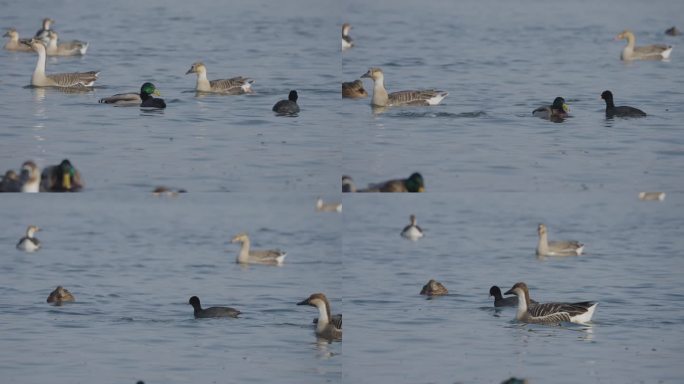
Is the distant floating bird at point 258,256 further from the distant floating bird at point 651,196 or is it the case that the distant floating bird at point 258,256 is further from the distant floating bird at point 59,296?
the distant floating bird at point 651,196

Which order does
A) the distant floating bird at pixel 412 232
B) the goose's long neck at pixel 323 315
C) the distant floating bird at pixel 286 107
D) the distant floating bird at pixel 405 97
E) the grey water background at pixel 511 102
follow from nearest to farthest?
1. the goose's long neck at pixel 323 315
2. the grey water background at pixel 511 102
3. the distant floating bird at pixel 286 107
4. the distant floating bird at pixel 405 97
5. the distant floating bird at pixel 412 232

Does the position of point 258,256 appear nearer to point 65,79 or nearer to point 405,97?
point 405,97

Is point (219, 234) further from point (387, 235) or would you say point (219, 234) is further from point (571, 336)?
point (571, 336)

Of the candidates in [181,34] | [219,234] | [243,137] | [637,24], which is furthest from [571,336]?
[637,24]

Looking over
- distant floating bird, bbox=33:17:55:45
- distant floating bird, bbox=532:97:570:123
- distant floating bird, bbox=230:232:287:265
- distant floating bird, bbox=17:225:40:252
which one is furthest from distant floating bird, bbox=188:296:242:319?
distant floating bird, bbox=33:17:55:45

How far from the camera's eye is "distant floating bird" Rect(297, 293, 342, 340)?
16.0m

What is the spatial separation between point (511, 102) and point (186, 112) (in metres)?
4.26

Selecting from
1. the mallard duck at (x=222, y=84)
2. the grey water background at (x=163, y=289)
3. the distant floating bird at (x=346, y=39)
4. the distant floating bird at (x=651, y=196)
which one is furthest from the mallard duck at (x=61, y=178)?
the distant floating bird at (x=346, y=39)

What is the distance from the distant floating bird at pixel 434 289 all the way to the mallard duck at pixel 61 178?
4.13 m

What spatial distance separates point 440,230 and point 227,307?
17.2 feet

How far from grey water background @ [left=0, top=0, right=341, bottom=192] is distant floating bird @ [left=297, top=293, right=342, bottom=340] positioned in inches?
46.6

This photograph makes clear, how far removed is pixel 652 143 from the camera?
1791 centimetres

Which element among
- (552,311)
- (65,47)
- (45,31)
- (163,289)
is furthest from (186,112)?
(45,31)

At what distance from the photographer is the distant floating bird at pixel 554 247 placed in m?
20.1
